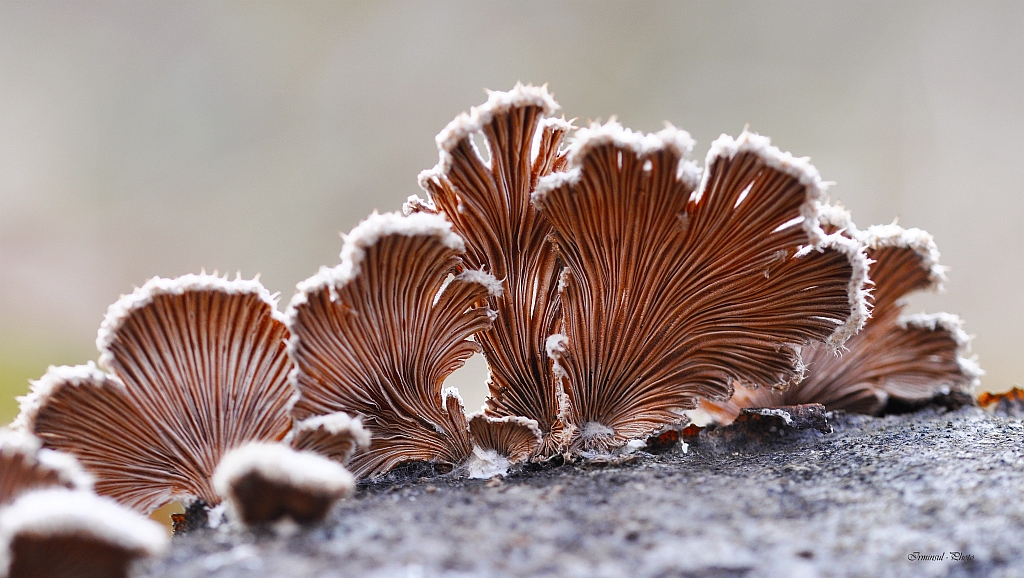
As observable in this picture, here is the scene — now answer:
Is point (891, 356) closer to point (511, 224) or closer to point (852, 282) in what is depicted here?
point (852, 282)

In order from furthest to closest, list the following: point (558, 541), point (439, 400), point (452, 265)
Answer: point (439, 400), point (452, 265), point (558, 541)

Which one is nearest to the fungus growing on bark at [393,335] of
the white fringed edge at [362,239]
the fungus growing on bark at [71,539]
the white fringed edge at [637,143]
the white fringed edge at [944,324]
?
the white fringed edge at [362,239]

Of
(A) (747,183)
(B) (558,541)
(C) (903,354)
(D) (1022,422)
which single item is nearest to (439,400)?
(B) (558,541)

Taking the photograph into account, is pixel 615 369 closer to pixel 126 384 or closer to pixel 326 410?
pixel 326 410

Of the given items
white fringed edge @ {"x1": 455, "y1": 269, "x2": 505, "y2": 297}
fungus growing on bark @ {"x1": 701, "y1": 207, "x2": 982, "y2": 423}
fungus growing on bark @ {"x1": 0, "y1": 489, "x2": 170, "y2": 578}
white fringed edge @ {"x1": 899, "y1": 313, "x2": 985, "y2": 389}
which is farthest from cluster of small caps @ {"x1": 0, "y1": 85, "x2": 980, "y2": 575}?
white fringed edge @ {"x1": 899, "y1": 313, "x2": 985, "y2": 389}

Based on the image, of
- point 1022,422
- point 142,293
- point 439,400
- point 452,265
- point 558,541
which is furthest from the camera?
point 1022,422

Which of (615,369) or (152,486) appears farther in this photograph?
(615,369)

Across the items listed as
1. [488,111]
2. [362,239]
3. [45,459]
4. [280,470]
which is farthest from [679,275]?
[45,459]
